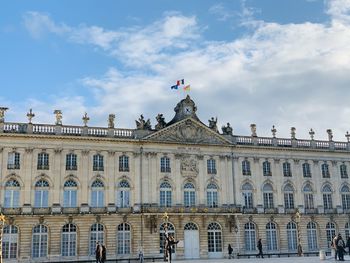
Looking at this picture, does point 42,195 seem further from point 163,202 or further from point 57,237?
point 163,202

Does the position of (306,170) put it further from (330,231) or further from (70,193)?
(70,193)

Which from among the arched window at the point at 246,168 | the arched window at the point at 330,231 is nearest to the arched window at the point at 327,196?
the arched window at the point at 330,231

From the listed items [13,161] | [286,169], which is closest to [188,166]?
[286,169]

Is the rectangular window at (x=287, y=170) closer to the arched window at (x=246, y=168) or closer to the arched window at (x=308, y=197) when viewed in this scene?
the arched window at (x=308, y=197)

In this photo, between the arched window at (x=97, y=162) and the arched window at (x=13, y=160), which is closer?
the arched window at (x=13, y=160)

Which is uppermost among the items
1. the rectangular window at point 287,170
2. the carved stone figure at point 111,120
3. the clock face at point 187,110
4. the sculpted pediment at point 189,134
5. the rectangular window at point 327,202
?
the clock face at point 187,110

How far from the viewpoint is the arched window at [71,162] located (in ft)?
149

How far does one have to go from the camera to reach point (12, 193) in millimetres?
43312

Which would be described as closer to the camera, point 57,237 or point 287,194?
point 57,237

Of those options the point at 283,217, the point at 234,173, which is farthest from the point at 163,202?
the point at 283,217

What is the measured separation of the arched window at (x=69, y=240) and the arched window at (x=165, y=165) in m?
9.86

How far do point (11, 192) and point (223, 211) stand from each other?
64.1 ft

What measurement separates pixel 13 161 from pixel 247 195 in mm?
22881

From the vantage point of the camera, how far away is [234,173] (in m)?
50.9
